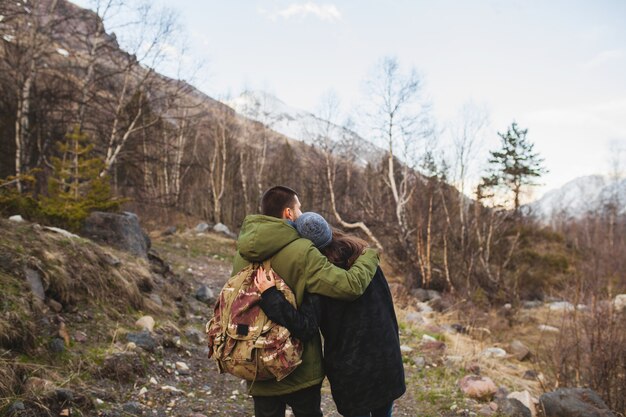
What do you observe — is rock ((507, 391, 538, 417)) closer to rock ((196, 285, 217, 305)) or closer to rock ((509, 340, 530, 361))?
rock ((509, 340, 530, 361))

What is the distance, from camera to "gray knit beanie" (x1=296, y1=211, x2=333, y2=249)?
2102mm

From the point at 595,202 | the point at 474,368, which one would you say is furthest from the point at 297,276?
the point at 595,202

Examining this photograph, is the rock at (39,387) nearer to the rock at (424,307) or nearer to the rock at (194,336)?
the rock at (194,336)

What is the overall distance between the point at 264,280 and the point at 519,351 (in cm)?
864

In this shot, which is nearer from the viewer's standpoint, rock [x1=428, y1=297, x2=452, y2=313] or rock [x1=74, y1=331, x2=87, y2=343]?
rock [x1=74, y1=331, x2=87, y2=343]

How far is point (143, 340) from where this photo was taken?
15.1 ft

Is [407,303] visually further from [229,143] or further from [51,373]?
[229,143]

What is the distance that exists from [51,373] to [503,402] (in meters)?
4.60

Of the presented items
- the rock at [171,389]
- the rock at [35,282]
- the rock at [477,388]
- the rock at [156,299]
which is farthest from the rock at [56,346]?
the rock at [477,388]

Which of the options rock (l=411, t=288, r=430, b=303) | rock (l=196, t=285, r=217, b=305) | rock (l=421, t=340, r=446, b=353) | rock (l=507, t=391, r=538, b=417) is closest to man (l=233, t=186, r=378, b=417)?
rock (l=507, t=391, r=538, b=417)

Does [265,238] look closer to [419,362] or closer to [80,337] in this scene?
[80,337]

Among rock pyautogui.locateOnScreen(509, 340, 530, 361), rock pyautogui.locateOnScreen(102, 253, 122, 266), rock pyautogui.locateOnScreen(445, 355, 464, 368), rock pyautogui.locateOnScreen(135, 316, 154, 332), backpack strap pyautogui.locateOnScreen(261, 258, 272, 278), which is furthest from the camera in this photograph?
rock pyautogui.locateOnScreen(509, 340, 530, 361)

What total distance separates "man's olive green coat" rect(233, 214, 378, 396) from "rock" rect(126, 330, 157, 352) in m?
2.94

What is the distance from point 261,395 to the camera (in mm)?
2131
